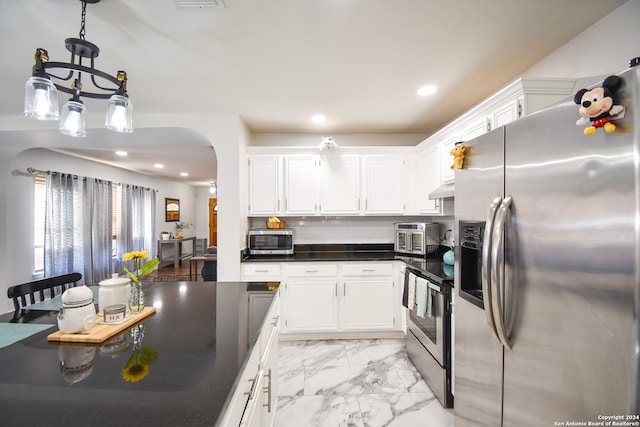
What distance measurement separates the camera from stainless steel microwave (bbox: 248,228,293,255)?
10.4ft

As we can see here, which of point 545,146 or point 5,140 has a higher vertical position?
point 5,140

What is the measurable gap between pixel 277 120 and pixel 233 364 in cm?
274

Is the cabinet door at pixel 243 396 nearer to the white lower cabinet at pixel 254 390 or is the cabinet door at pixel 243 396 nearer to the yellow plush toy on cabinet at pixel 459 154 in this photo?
the white lower cabinet at pixel 254 390

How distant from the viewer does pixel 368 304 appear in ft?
9.71

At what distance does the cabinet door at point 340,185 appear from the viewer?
3.24 meters

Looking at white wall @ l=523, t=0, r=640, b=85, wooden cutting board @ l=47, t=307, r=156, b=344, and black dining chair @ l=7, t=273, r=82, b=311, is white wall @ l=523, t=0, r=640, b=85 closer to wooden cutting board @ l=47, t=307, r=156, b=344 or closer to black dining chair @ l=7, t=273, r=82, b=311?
wooden cutting board @ l=47, t=307, r=156, b=344

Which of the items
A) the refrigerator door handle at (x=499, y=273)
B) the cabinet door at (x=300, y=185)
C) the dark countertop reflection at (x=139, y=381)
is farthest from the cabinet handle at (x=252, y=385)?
the cabinet door at (x=300, y=185)

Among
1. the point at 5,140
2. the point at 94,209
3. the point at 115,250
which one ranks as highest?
the point at 5,140

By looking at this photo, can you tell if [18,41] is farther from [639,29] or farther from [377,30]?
[639,29]

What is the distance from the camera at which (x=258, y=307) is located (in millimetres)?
1390

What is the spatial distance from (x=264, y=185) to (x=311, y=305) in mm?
Result: 1530

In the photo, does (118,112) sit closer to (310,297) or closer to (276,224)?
(276,224)

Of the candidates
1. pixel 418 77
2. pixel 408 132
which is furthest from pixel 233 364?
pixel 408 132

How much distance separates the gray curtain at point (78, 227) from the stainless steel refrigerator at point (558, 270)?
18.5 feet
